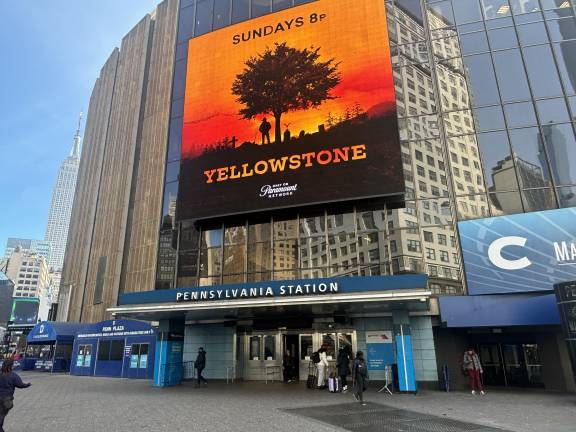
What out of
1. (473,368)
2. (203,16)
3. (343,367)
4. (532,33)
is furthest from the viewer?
(203,16)

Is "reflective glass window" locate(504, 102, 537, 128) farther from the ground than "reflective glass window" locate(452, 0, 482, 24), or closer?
closer

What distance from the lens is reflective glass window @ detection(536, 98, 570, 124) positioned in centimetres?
2064

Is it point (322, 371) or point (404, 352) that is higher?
point (404, 352)

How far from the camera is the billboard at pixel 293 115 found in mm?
21797

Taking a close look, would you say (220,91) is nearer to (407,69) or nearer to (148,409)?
(407,69)

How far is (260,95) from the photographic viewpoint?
25172 millimetres

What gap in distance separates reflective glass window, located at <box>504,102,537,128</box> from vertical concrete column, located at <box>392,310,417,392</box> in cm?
1160

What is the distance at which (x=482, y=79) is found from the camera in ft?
73.8

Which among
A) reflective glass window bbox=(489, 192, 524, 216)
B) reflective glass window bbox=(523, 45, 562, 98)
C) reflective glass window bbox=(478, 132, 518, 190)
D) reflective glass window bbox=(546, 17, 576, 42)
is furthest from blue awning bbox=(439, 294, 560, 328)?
reflective glass window bbox=(546, 17, 576, 42)

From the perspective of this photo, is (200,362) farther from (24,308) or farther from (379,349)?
(24,308)

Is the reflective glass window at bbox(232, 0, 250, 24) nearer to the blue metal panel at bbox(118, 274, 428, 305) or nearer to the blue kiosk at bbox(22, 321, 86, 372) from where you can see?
the blue metal panel at bbox(118, 274, 428, 305)

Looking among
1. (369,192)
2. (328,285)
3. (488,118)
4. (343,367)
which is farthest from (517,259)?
(343,367)

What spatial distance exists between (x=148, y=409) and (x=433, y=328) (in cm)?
1295

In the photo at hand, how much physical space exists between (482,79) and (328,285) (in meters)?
14.8
